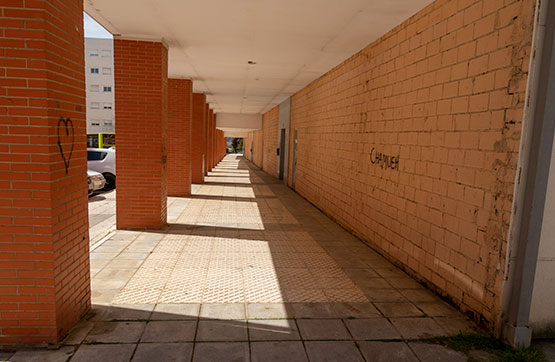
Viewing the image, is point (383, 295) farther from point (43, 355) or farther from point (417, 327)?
point (43, 355)

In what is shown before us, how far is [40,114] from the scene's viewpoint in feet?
9.79

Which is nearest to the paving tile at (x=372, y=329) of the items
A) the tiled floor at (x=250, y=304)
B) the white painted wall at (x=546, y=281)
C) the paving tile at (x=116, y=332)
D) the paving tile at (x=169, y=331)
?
the tiled floor at (x=250, y=304)

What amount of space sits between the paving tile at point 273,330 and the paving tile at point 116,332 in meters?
1.07

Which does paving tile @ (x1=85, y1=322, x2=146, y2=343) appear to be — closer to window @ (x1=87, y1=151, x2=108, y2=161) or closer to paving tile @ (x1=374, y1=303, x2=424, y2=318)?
paving tile @ (x1=374, y1=303, x2=424, y2=318)

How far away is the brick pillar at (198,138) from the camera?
14.8m

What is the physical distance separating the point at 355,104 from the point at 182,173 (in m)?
6.36

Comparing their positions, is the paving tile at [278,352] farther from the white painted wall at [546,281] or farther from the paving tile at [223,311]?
the white painted wall at [546,281]

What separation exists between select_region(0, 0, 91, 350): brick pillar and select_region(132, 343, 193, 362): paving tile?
0.76 metres

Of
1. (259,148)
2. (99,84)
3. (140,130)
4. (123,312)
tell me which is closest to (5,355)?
(123,312)

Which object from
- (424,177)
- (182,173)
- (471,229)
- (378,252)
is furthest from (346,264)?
(182,173)

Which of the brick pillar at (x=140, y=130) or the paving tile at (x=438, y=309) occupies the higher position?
the brick pillar at (x=140, y=130)

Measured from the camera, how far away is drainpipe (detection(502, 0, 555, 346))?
3199 millimetres

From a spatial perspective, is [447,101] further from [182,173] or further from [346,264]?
[182,173]

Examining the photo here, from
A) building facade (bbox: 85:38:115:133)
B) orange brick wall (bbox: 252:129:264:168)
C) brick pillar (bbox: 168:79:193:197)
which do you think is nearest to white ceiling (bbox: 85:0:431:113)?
brick pillar (bbox: 168:79:193:197)
